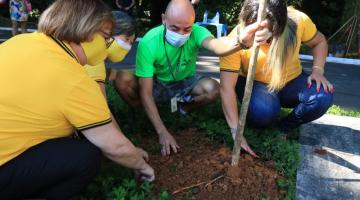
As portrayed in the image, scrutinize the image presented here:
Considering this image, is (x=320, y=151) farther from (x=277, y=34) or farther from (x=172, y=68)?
(x=172, y=68)

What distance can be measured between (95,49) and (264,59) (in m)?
1.44

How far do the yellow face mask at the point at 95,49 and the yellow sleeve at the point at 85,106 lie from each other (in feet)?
0.77

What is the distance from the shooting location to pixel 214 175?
112 inches

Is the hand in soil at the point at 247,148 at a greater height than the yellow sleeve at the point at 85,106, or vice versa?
the yellow sleeve at the point at 85,106

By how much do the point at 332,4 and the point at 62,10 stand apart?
1435cm

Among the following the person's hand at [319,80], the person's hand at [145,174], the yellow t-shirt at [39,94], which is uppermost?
the yellow t-shirt at [39,94]

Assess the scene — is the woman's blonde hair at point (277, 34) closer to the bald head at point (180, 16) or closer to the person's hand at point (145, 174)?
the bald head at point (180, 16)

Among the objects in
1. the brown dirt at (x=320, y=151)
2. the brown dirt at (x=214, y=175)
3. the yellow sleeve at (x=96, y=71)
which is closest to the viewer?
the brown dirt at (x=214, y=175)

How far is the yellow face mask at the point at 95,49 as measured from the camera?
2.26 m

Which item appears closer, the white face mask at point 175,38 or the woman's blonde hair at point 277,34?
the woman's blonde hair at point 277,34

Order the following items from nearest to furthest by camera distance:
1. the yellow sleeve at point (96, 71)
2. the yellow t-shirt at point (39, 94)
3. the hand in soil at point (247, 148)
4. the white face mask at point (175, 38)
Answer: the yellow t-shirt at point (39, 94) < the yellow sleeve at point (96, 71) < the hand in soil at point (247, 148) < the white face mask at point (175, 38)

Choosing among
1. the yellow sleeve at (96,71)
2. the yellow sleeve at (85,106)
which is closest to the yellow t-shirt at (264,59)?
the yellow sleeve at (96,71)

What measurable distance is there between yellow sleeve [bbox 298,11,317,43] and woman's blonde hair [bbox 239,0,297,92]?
0.52ft

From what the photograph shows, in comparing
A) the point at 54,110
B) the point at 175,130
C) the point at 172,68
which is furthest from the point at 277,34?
the point at 54,110
